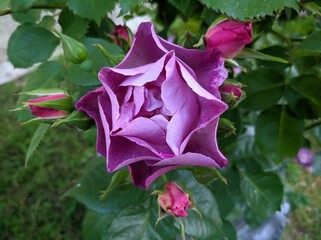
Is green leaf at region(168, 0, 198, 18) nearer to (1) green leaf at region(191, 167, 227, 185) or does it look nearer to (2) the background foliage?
(2) the background foliage

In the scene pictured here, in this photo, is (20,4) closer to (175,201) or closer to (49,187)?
(175,201)

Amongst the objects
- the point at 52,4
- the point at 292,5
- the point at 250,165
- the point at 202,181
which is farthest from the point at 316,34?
the point at 250,165

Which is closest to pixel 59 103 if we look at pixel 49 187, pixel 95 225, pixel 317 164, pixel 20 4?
pixel 20 4

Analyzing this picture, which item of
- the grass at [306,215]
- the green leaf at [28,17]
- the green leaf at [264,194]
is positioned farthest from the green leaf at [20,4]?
the grass at [306,215]

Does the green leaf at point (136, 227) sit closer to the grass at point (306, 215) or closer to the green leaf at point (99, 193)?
the green leaf at point (99, 193)

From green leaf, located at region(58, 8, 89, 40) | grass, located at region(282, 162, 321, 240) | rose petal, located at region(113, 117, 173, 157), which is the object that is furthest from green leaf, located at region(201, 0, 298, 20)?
grass, located at region(282, 162, 321, 240)

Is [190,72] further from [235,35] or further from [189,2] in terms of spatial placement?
[189,2]
